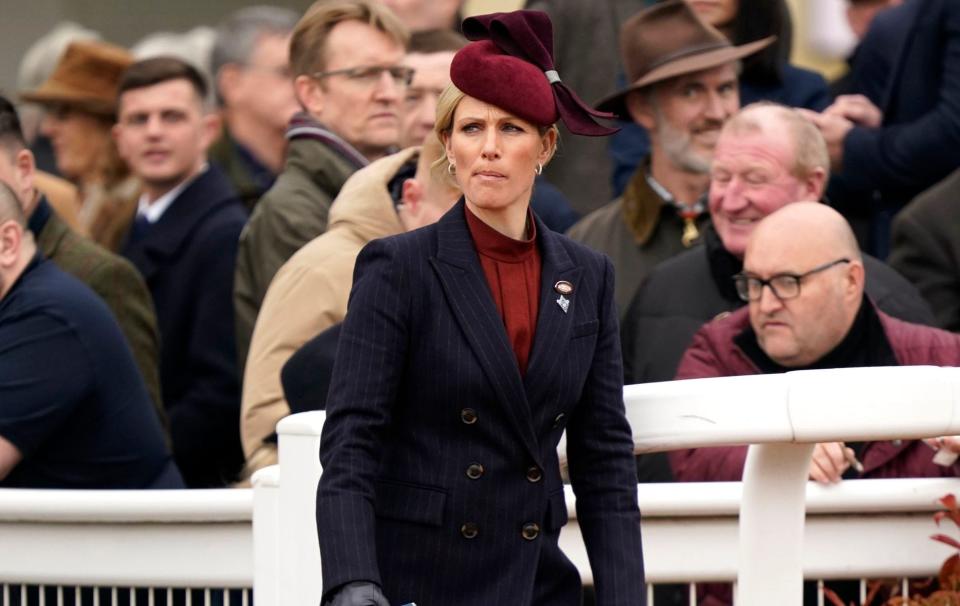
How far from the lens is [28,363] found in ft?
17.2

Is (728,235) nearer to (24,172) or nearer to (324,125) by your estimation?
(324,125)

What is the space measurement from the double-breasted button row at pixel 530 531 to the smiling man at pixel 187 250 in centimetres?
348

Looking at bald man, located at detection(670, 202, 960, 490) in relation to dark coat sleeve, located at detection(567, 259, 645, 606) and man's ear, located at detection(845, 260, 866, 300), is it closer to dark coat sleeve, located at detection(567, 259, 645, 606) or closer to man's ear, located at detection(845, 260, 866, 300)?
man's ear, located at detection(845, 260, 866, 300)

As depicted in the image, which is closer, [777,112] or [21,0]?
[777,112]

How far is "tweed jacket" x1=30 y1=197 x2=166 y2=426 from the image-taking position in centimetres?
633

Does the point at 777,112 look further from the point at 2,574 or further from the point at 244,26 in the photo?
the point at 244,26

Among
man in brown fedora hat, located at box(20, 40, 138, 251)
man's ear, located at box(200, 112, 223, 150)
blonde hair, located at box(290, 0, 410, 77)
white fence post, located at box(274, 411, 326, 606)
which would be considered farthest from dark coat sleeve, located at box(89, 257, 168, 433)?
man in brown fedora hat, located at box(20, 40, 138, 251)

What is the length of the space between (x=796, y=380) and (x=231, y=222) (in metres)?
4.31

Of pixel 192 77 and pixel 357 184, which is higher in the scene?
pixel 192 77

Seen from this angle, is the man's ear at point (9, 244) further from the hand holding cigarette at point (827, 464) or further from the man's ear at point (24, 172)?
the hand holding cigarette at point (827, 464)

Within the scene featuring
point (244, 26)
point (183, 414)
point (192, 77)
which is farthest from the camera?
point (244, 26)

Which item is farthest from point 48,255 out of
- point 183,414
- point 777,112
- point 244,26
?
point 244,26

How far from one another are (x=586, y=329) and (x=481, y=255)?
223 millimetres

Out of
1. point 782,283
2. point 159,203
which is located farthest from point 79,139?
point 782,283
